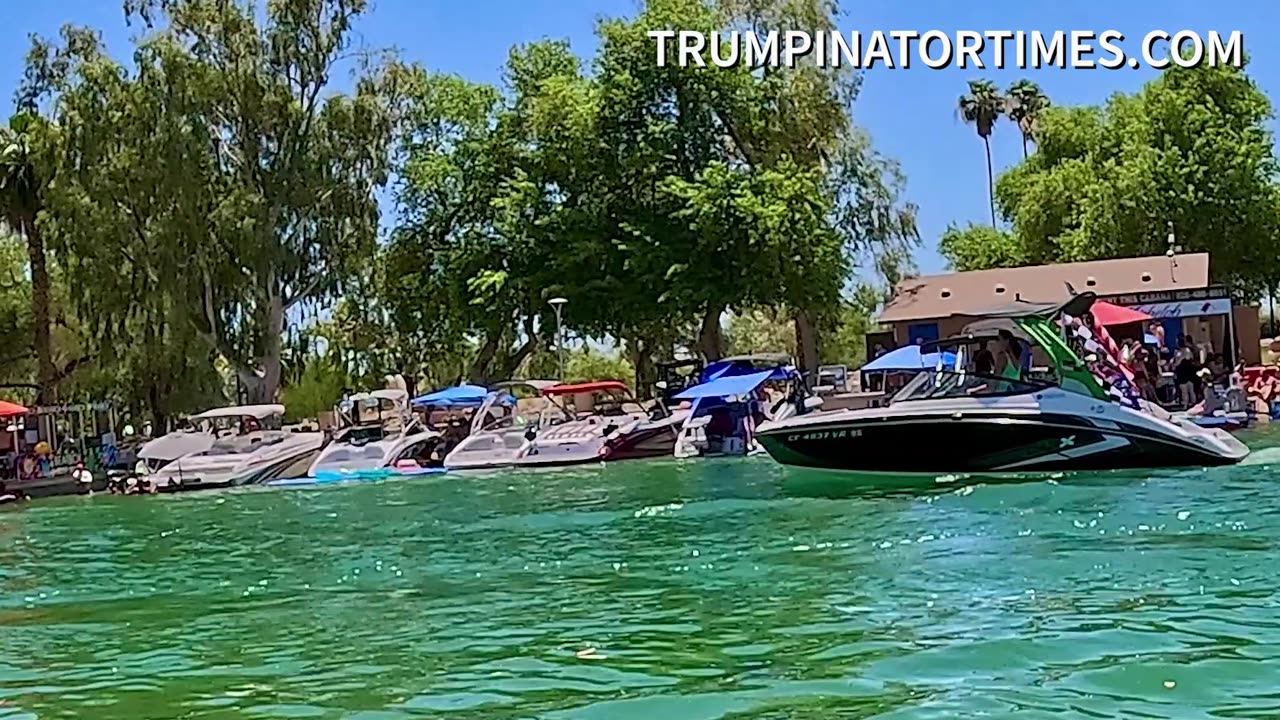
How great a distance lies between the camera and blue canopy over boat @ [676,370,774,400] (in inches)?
1448

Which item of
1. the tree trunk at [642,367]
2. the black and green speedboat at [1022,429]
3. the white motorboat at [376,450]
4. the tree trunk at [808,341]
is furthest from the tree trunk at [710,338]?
the black and green speedboat at [1022,429]

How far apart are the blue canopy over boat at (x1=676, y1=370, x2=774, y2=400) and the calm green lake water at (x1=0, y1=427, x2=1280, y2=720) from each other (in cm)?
1307

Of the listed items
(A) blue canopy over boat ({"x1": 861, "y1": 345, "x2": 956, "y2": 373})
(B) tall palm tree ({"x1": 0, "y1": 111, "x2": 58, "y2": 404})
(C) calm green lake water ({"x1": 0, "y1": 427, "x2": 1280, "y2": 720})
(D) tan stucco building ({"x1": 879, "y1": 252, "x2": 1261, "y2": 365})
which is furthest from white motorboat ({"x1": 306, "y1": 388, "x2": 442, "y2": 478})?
(D) tan stucco building ({"x1": 879, "y1": 252, "x2": 1261, "y2": 365})

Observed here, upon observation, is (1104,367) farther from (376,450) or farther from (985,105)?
(985,105)

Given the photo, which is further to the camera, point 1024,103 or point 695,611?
point 1024,103

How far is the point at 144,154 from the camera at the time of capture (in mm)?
44031

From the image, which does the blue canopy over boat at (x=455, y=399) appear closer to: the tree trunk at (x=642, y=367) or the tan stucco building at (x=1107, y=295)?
the tan stucco building at (x=1107, y=295)

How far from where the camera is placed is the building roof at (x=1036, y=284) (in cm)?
4725

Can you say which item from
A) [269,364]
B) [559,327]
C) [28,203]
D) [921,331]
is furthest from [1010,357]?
[28,203]

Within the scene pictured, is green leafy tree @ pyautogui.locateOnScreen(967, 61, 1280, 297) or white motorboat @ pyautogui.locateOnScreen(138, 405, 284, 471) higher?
green leafy tree @ pyautogui.locateOnScreen(967, 61, 1280, 297)

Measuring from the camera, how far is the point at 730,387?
3709 cm

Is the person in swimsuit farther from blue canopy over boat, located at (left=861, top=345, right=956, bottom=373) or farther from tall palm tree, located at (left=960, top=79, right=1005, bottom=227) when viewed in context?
tall palm tree, located at (left=960, top=79, right=1005, bottom=227)

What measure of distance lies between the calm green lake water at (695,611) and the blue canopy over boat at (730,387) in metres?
13.1

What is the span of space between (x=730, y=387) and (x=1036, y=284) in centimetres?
1712
